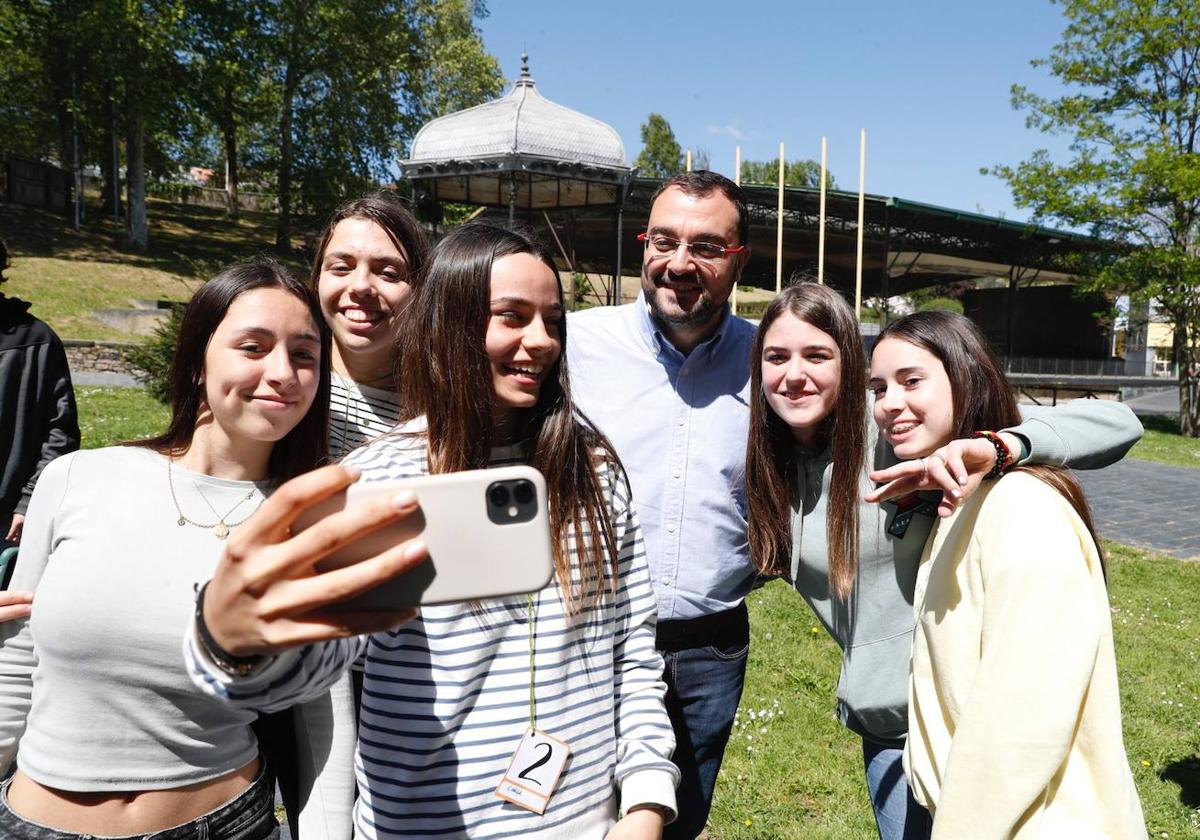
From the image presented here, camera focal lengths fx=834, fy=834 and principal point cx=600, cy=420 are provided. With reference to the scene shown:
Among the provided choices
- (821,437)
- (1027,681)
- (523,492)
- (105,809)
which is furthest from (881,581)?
(105,809)

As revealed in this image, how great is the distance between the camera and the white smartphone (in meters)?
1.09

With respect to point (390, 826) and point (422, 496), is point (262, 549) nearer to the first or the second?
point (422, 496)

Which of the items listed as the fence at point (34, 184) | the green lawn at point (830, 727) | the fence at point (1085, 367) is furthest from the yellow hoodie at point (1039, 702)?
the fence at point (34, 184)

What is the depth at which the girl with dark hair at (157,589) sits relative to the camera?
1.74 meters

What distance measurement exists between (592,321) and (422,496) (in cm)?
204

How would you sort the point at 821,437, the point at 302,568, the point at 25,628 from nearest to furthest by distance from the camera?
the point at 302,568 < the point at 25,628 < the point at 821,437

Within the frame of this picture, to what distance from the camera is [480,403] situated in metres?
1.75

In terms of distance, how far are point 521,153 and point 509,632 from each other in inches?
500

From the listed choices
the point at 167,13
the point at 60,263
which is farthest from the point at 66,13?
the point at 60,263

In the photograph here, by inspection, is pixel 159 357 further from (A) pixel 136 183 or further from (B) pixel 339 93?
(B) pixel 339 93

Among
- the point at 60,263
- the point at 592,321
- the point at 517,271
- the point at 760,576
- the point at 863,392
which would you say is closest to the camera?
the point at 517,271

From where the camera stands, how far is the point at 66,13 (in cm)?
2775

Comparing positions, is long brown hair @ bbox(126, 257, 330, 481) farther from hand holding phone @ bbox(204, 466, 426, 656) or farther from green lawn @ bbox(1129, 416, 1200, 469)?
green lawn @ bbox(1129, 416, 1200, 469)

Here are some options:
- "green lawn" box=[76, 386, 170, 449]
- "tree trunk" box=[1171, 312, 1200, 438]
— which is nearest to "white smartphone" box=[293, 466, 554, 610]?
"green lawn" box=[76, 386, 170, 449]
